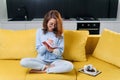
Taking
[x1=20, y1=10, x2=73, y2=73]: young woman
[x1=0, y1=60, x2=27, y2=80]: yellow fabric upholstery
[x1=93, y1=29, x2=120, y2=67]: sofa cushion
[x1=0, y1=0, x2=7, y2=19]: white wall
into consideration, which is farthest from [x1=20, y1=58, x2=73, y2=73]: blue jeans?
[x1=0, y1=0, x2=7, y2=19]: white wall

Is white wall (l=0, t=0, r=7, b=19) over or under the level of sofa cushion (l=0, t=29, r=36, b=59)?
over

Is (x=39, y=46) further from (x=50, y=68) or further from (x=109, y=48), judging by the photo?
(x=109, y=48)

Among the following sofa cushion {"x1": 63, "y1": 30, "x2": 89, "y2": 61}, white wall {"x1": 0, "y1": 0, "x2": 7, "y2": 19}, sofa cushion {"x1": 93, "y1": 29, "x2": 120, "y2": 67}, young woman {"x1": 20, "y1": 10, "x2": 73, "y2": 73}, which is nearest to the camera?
young woman {"x1": 20, "y1": 10, "x2": 73, "y2": 73}

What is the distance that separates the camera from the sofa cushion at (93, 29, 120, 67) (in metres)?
2.53

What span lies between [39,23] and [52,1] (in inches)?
25.7

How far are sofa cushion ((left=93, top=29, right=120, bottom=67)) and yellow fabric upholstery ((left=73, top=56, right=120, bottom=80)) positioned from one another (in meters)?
0.06

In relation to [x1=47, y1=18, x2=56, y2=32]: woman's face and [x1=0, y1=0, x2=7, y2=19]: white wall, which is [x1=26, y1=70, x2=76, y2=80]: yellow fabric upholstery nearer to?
[x1=47, y1=18, x2=56, y2=32]: woman's face

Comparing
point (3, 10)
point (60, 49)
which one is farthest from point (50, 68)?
point (3, 10)

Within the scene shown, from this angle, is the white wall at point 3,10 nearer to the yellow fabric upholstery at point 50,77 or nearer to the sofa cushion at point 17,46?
the sofa cushion at point 17,46

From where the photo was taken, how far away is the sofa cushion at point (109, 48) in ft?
8.29

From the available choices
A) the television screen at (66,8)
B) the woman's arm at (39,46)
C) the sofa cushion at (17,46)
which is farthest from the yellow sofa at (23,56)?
the television screen at (66,8)

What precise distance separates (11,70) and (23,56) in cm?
34

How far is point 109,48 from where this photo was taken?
2.60m

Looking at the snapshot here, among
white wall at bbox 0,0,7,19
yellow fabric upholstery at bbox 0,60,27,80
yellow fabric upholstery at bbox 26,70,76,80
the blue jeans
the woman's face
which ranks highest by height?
white wall at bbox 0,0,7,19
